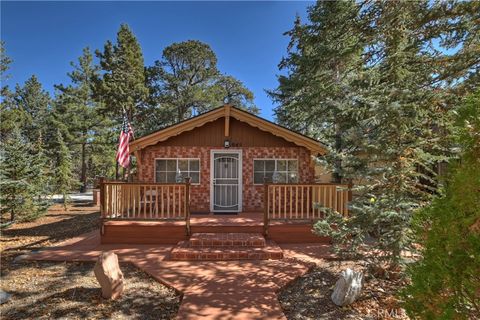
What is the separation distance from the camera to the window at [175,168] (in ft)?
30.4

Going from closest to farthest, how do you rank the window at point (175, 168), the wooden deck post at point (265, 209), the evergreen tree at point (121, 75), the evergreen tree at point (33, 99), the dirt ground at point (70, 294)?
the dirt ground at point (70, 294) < the wooden deck post at point (265, 209) < the window at point (175, 168) < the evergreen tree at point (121, 75) < the evergreen tree at point (33, 99)

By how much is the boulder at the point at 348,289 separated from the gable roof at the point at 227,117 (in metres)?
5.22

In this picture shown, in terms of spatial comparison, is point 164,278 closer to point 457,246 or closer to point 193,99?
point 457,246

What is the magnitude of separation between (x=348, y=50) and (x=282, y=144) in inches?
135

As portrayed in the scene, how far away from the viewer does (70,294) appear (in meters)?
4.24

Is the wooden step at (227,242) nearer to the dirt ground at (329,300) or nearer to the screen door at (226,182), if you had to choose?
the dirt ground at (329,300)

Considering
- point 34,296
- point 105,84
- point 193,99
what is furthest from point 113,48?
point 34,296

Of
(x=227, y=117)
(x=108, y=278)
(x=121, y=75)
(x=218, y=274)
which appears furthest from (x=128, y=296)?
(x=121, y=75)

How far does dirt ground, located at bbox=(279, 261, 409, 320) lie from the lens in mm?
3729

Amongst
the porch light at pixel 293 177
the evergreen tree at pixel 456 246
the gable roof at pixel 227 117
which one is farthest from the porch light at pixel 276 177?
the evergreen tree at pixel 456 246

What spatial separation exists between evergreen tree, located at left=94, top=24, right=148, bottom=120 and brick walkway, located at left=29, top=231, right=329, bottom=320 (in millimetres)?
14870

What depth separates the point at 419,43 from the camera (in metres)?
6.11

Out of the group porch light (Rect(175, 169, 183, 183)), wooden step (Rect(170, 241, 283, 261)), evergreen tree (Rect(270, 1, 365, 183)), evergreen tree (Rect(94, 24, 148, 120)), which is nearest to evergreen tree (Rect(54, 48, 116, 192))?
evergreen tree (Rect(94, 24, 148, 120))

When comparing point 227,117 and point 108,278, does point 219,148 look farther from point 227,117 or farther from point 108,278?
point 108,278
